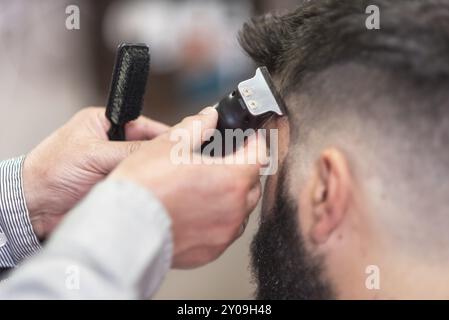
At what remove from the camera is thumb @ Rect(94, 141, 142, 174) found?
1156mm

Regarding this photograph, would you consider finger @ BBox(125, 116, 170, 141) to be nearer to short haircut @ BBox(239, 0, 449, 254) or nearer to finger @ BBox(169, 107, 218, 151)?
finger @ BBox(169, 107, 218, 151)

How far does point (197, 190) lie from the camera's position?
33.9 inches

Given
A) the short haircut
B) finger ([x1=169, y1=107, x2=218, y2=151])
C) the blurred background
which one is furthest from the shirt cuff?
the blurred background

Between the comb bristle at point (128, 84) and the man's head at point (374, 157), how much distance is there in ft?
0.99

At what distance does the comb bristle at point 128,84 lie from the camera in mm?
1081

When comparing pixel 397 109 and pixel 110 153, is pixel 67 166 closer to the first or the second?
pixel 110 153

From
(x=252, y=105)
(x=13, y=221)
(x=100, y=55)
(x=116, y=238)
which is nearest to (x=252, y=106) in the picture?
(x=252, y=105)

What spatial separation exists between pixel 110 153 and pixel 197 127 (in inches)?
11.9

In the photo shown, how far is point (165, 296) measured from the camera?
8.17ft

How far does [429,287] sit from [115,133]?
0.67 metres

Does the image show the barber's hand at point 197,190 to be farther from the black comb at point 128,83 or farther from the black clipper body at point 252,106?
the black comb at point 128,83

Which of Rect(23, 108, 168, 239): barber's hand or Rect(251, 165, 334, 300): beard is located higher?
Rect(23, 108, 168, 239): barber's hand

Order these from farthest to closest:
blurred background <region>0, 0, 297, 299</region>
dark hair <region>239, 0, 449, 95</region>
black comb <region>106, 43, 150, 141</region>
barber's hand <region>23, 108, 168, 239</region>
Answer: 1. blurred background <region>0, 0, 297, 299</region>
2. barber's hand <region>23, 108, 168, 239</region>
3. black comb <region>106, 43, 150, 141</region>
4. dark hair <region>239, 0, 449, 95</region>
